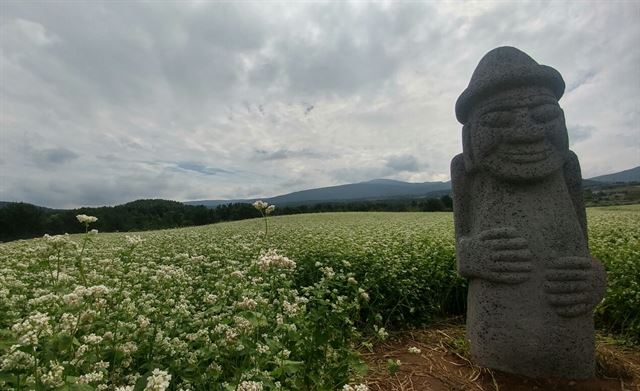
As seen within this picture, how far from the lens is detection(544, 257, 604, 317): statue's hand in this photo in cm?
381

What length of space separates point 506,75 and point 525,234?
1.71 m

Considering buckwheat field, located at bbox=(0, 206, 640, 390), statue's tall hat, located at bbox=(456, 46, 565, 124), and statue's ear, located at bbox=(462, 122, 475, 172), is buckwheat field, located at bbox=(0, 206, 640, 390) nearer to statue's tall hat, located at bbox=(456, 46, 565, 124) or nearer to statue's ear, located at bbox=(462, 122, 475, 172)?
statue's ear, located at bbox=(462, 122, 475, 172)

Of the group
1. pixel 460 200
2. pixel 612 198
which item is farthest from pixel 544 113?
pixel 612 198

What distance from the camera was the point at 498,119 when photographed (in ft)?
13.4

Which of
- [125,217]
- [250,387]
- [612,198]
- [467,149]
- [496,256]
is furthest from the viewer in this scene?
[612,198]

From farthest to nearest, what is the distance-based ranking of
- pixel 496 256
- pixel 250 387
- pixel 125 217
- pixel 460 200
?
pixel 125 217
pixel 460 200
pixel 496 256
pixel 250 387

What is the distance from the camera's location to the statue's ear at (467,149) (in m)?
4.30

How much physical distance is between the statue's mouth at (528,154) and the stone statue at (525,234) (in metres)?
0.01

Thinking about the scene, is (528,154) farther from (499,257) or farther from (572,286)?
(572,286)

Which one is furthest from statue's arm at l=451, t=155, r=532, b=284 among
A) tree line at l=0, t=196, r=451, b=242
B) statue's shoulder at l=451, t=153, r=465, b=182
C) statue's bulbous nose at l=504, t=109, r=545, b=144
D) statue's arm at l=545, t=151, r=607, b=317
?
tree line at l=0, t=196, r=451, b=242

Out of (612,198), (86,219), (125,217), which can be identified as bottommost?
(86,219)

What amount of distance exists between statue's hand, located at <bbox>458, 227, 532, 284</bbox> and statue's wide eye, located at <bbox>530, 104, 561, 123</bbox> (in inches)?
48.8

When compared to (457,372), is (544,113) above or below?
above

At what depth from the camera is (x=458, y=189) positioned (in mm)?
4496
